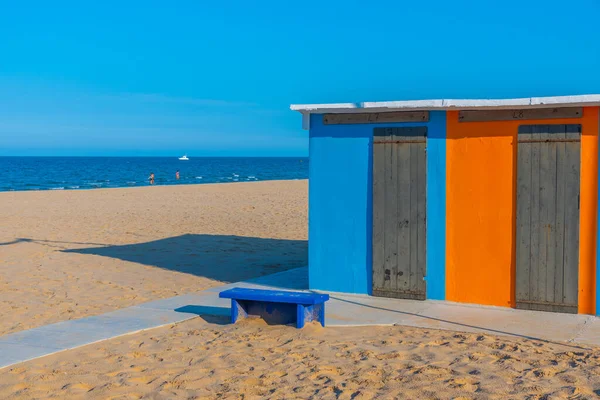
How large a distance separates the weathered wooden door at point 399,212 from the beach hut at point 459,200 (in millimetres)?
12

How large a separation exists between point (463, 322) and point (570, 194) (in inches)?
73.5

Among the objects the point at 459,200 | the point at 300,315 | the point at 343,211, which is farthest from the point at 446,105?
the point at 300,315

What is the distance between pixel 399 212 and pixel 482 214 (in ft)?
3.30

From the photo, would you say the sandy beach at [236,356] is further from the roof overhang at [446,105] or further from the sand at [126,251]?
the roof overhang at [446,105]

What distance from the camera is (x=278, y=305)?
297 inches

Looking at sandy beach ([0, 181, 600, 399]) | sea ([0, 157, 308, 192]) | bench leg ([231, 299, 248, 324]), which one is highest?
sea ([0, 157, 308, 192])

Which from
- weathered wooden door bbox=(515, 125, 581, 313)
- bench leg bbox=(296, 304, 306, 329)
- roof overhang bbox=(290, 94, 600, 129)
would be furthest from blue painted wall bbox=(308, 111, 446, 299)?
bench leg bbox=(296, 304, 306, 329)

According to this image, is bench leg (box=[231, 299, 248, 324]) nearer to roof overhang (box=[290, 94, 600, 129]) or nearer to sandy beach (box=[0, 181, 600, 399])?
sandy beach (box=[0, 181, 600, 399])

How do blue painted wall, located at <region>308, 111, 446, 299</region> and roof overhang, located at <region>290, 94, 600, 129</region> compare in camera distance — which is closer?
roof overhang, located at <region>290, 94, 600, 129</region>

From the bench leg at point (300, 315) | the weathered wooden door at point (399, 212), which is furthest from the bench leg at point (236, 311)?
the weathered wooden door at point (399, 212)

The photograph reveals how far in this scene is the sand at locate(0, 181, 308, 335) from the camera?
905 centimetres

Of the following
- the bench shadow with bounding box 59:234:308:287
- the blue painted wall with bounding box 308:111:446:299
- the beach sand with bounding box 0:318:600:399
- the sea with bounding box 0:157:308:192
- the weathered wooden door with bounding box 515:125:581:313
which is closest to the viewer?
the beach sand with bounding box 0:318:600:399

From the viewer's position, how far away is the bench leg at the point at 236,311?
7473 mm

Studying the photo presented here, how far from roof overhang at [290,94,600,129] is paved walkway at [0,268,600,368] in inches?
90.7
